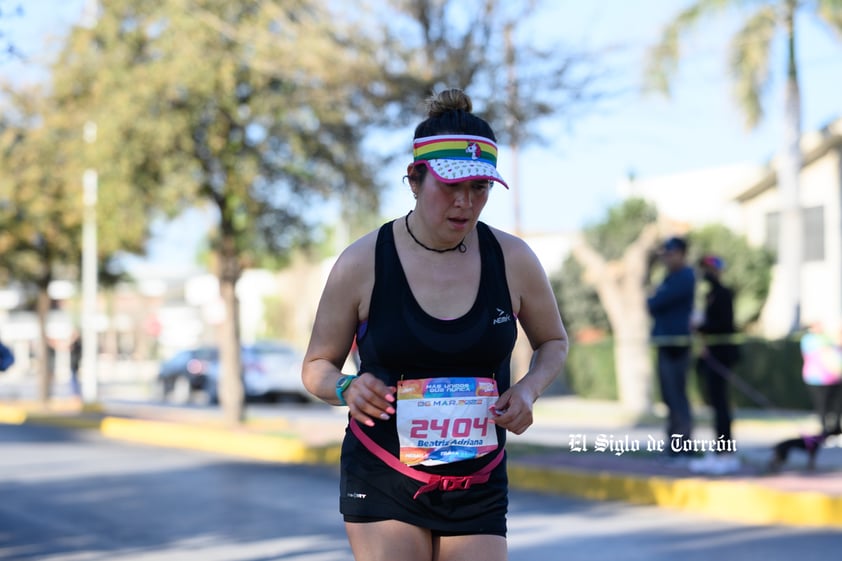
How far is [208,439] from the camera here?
1628 centimetres

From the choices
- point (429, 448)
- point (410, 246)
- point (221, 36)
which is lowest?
point (429, 448)

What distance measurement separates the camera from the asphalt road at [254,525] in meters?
7.69

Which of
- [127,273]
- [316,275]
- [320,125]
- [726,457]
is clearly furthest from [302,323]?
[726,457]

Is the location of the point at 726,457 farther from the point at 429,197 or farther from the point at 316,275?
the point at 316,275

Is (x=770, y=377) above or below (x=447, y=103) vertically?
below

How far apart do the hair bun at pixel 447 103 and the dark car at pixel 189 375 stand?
26.1m

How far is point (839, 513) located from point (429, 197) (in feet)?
20.3

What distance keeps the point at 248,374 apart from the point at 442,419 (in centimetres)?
2428

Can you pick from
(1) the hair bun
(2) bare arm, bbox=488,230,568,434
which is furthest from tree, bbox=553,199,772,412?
(1) the hair bun

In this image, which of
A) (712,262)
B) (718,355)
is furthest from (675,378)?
(712,262)

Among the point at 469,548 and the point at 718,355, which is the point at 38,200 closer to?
the point at 718,355

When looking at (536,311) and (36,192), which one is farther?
(36,192)

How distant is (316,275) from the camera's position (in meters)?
67.1

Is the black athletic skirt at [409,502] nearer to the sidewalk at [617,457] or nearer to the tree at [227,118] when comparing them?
the sidewalk at [617,457]
